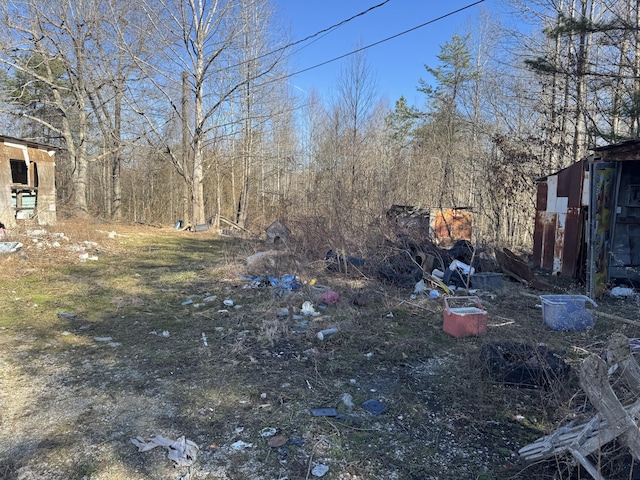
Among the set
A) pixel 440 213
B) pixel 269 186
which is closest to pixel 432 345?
pixel 440 213

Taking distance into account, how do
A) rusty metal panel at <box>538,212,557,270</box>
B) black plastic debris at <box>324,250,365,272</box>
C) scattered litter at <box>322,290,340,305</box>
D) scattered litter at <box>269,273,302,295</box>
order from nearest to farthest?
scattered litter at <box>322,290,340,305</box>
scattered litter at <box>269,273,302,295</box>
black plastic debris at <box>324,250,365,272</box>
rusty metal panel at <box>538,212,557,270</box>

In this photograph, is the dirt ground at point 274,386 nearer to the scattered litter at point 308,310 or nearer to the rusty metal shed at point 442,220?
the scattered litter at point 308,310

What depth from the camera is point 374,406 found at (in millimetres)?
2984

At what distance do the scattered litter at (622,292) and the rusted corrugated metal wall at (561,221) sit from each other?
918 millimetres

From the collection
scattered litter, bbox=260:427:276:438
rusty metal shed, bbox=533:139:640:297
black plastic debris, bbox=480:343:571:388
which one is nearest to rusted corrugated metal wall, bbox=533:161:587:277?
rusty metal shed, bbox=533:139:640:297

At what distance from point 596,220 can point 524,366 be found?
4.04m

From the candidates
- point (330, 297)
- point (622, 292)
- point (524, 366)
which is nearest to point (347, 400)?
point (524, 366)

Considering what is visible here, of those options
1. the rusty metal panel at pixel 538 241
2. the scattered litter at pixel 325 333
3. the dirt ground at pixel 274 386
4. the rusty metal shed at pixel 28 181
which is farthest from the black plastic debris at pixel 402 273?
the rusty metal shed at pixel 28 181

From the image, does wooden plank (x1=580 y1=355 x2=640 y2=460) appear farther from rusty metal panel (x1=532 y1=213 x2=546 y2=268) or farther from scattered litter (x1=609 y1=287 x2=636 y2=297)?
rusty metal panel (x1=532 y1=213 x2=546 y2=268)

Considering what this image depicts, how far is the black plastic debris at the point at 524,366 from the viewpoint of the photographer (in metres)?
3.13

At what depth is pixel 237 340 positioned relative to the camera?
4309 mm

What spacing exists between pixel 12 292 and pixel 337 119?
1500cm

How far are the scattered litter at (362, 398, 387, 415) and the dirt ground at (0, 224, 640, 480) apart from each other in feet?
0.05

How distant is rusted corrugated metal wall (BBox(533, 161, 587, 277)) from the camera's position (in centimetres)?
708
